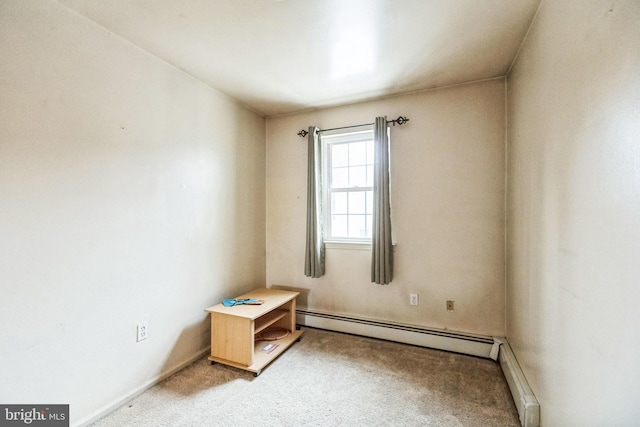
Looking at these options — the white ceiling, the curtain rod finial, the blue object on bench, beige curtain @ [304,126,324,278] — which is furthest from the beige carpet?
the white ceiling

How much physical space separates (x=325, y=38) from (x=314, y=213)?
1.61 metres

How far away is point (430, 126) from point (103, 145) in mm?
2567

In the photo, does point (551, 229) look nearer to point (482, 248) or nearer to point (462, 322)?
point (482, 248)

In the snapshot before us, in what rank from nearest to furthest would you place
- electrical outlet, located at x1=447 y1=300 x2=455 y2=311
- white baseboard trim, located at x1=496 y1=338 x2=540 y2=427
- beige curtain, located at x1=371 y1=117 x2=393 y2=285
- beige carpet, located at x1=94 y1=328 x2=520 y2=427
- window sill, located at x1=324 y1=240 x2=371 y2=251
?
white baseboard trim, located at x1=496 y1=338 x2=540 y2=427, beige carpet, located at x1=94 y1=328 x2=520 y2=427, electrical outlet, located at x1=447 y1=300 x2=455 y2=311, beige curtain, located at x1=371 y1=117 x2=393 y2=285, window sill, located at x1=324 y1=240 x2=371 y2=251

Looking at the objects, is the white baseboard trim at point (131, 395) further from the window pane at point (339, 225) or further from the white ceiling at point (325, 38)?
the white ceiling at point (325, 38)

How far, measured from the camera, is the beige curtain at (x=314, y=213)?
114 inches

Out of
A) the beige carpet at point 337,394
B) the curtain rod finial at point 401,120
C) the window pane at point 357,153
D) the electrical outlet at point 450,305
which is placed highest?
the curtain rod finial at point 401,120

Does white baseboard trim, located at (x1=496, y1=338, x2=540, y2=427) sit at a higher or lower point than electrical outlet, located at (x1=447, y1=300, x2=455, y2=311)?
lower

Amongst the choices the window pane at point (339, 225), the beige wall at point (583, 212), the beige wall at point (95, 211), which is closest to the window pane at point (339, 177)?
the window pane at point (339, 225)

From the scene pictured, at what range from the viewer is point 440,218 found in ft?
8.29

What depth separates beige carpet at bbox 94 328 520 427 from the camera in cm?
163

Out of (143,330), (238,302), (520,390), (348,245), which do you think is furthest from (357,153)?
(143,330)

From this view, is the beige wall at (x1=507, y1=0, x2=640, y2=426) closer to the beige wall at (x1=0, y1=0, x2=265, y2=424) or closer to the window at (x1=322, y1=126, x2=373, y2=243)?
the window at (x1=322, y1=126, x2=373, y2=243)

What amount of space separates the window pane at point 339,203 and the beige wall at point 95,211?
1267 millimetres
